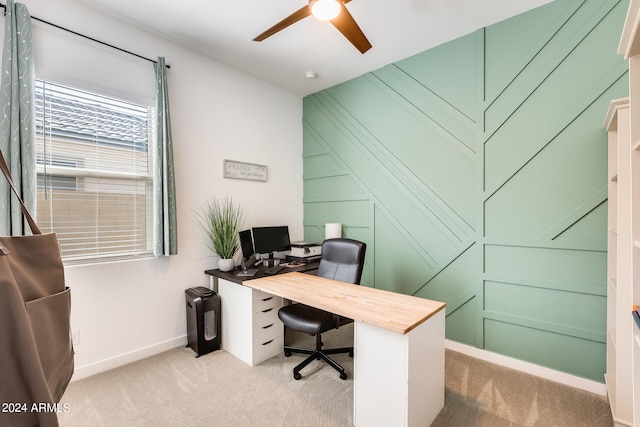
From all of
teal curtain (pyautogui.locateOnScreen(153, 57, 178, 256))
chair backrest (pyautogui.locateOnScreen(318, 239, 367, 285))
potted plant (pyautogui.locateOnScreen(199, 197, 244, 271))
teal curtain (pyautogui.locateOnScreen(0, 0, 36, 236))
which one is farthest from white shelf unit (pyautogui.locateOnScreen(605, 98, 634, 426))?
teal curtain (pyautogui.locateOnScreen(0, 0, 36, 236))

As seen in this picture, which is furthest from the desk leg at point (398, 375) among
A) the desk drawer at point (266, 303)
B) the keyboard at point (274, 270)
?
the keyboard at point (274, 270)

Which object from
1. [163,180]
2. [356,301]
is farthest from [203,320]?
[356,301]

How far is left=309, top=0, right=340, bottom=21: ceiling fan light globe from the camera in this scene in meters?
1.76

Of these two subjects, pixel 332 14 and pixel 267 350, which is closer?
pixel 332 14

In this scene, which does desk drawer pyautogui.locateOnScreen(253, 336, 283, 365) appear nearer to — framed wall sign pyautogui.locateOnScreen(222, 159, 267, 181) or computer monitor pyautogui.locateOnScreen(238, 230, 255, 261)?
computer monitor pyautogui.locateOnScreen(238, 230, 255, 261)

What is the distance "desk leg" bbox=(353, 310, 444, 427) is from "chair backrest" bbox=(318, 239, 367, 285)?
2.58ft

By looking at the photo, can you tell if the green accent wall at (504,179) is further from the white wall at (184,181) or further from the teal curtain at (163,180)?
the teal curtain at (163,180)

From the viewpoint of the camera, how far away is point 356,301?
6.27 ft

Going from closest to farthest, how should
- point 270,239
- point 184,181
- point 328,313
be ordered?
1. point 328,313
2. point 184,181
3. point 270,239

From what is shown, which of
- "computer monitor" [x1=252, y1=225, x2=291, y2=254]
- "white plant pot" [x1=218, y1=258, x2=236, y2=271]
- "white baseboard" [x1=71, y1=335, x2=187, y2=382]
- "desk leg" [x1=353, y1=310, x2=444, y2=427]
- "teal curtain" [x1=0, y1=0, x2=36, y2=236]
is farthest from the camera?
"computer monitor" [x1=252, y1=225, x2=291, y2=254]

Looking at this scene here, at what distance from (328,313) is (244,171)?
1.95m

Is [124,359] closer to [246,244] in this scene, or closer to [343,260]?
[246,244]

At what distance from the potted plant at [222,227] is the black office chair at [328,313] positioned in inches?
36.1

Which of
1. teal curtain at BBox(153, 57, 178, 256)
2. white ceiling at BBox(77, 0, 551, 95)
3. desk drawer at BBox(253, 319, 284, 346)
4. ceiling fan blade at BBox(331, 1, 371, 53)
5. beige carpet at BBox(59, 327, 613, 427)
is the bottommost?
beige carpet at BBox(59, 327, 613, 427)
